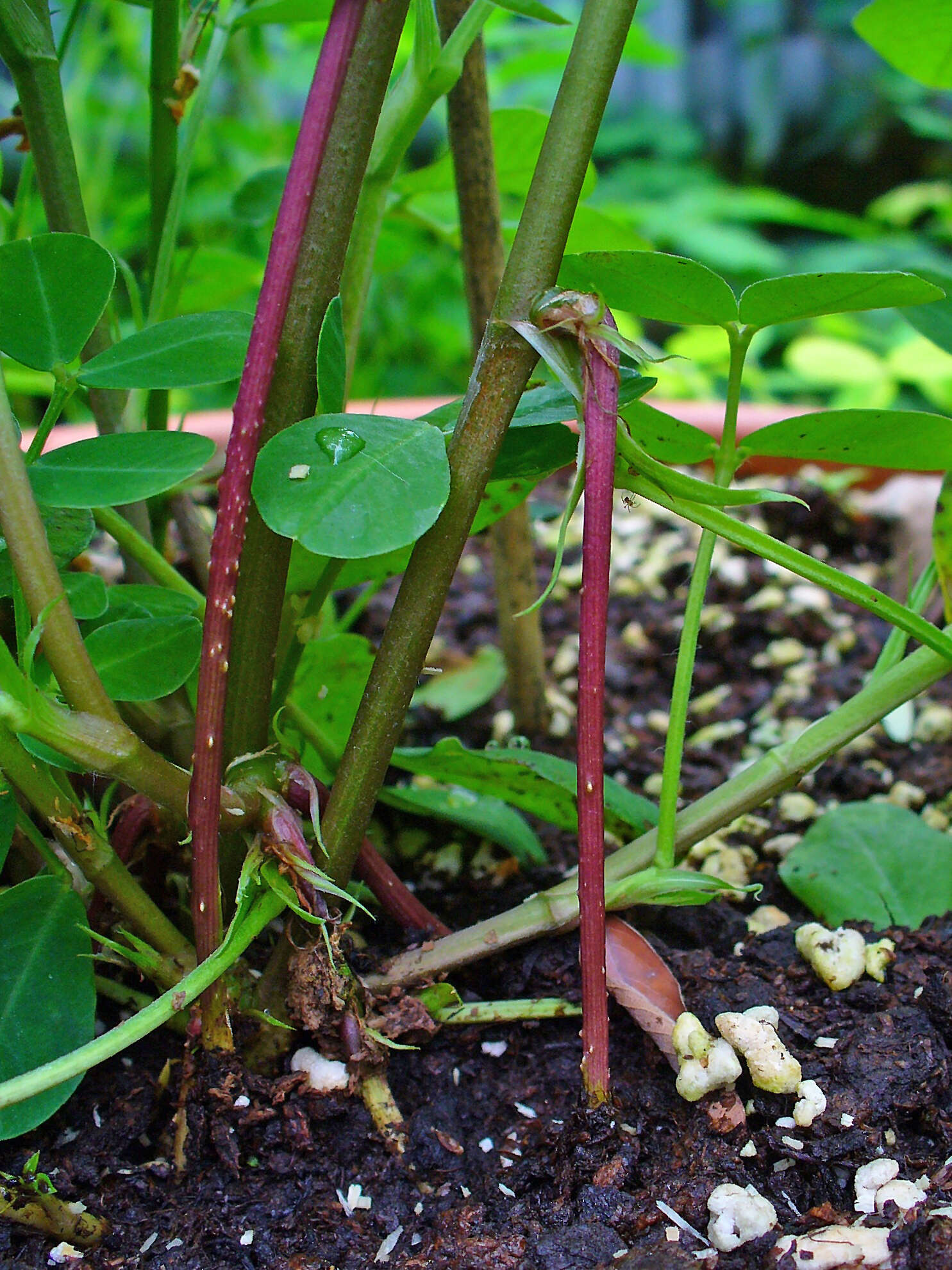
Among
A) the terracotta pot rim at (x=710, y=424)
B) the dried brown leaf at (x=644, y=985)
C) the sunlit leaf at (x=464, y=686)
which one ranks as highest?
the dried brown leaf at (x=644, y=985)

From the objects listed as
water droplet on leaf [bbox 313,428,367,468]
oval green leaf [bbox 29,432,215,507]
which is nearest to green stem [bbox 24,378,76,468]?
oval green leaf [bbox 29,432,215,507]

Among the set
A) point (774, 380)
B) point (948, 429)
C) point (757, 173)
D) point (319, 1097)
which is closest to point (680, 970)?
point (319, 1097)

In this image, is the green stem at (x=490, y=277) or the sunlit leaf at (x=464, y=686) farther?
the sunlit leaf at (x=464, y=686)

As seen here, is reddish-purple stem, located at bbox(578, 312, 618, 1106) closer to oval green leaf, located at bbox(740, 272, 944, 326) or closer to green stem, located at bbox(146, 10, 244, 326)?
oval green leaf, located at bbox(740, 272, 944, 326)

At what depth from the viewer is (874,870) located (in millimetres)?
677

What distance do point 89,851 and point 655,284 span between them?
0.34m

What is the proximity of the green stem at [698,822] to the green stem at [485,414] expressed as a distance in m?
0.08

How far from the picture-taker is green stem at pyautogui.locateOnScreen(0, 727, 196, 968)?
432 mm

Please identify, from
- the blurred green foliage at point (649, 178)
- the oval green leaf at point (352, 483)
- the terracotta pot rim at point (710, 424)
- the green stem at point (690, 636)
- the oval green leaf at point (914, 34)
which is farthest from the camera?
the terracotta pot rim at point (710, 424)

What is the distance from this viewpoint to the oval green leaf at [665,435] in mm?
546

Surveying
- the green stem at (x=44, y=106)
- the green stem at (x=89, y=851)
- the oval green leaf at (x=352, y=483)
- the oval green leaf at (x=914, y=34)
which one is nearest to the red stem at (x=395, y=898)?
the green stem at (x=89, y=851)

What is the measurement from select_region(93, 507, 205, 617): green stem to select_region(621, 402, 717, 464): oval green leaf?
0.77 ft

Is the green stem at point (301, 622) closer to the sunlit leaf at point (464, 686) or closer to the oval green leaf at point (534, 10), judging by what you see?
the oval green leaf at point (534, 10)

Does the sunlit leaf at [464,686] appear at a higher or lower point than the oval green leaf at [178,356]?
lower
